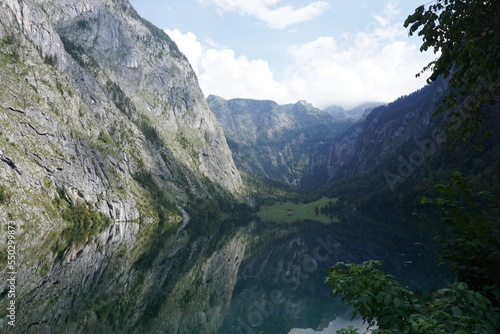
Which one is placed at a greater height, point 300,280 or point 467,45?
point 467,45

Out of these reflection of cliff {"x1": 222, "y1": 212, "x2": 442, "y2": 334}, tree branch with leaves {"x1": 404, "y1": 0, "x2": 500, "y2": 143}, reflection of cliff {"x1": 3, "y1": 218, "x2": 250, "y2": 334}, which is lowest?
reflection of cliff {"x1": 222, "y1": 212, "x2": 442, "y2": 334}

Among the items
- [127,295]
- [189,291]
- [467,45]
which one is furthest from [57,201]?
[467,45]

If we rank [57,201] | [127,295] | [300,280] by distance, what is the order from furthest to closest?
[57,201], [300,280], [127,295]

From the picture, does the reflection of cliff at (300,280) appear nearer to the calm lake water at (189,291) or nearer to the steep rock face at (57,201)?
the calm lake water at (189,291)

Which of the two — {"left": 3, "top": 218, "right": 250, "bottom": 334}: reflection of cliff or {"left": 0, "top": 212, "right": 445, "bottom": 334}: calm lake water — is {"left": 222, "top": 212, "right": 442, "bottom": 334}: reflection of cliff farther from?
{"left": 3, "top": 218, "right": 250, "bottom": 334}: reflection of cliff

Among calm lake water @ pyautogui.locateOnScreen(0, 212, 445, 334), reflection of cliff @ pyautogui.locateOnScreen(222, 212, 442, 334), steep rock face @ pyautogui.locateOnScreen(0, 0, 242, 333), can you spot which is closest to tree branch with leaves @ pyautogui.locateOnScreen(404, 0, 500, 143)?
reflection of cliff @ pyautogui.locateOnScreen(222, 212, 442, 334)

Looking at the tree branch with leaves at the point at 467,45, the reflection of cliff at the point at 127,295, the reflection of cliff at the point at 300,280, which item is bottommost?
the reflection of cliff at the point at 300,280

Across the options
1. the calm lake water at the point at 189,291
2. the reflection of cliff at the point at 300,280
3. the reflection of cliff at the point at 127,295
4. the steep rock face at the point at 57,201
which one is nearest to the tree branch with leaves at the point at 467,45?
the reflection of cliff at the point at 300,280

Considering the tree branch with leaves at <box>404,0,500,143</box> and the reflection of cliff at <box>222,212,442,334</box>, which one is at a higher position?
the tree branch with leaves at <box>404,0,500,143</box>

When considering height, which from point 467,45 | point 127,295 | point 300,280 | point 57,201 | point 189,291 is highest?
point 467,45

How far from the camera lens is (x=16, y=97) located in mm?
146500

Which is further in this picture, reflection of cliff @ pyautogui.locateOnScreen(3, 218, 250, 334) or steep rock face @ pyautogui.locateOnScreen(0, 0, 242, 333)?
steep rock face @ pyautogui.locateOnScreen(0, 0, 242, 333)

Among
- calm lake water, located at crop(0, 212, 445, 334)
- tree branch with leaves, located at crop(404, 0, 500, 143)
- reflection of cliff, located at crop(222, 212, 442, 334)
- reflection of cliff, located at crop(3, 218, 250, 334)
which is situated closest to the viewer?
tree branch with leaves, located at crop(404, 0, 500, 143)

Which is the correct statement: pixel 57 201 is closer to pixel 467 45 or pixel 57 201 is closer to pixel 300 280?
pixel 300 280
